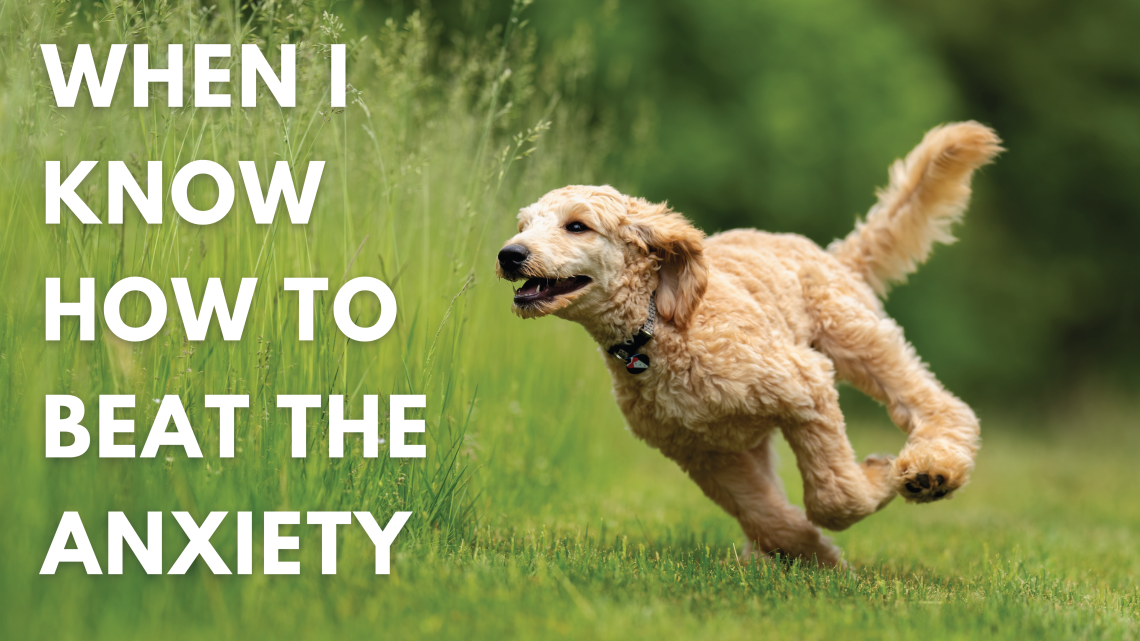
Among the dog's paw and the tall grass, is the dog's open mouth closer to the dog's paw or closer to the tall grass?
the tall grass

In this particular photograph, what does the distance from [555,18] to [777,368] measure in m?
11.2

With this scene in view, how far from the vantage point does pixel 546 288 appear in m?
3.98

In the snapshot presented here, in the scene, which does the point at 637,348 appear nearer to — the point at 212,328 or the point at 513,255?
the point at 513,255

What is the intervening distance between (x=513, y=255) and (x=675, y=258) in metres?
0.72

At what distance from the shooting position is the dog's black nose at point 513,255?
3850 millimetres

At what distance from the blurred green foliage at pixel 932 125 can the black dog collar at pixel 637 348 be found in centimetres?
827

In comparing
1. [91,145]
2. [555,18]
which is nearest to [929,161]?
→ [91,145]

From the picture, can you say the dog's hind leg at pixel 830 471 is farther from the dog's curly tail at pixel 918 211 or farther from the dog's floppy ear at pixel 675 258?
the dog's curly tail at pixel 918 211

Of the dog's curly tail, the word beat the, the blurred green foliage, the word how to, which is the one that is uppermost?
the blurred green foliage

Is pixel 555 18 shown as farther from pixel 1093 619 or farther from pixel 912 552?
pixel 1093 619

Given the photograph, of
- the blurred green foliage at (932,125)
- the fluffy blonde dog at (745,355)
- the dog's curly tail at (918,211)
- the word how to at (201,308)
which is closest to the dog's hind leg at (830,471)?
the fluffy blonde dog at (745,355)

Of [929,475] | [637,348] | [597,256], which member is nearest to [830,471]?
[929,475]

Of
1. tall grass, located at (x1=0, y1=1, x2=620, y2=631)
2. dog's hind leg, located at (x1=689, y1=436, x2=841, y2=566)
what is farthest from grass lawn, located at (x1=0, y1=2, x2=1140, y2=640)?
dog's hind leg, located at (x1=689, y1=436, x2=841, y2=566)

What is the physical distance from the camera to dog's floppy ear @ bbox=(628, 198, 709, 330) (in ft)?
13.6
